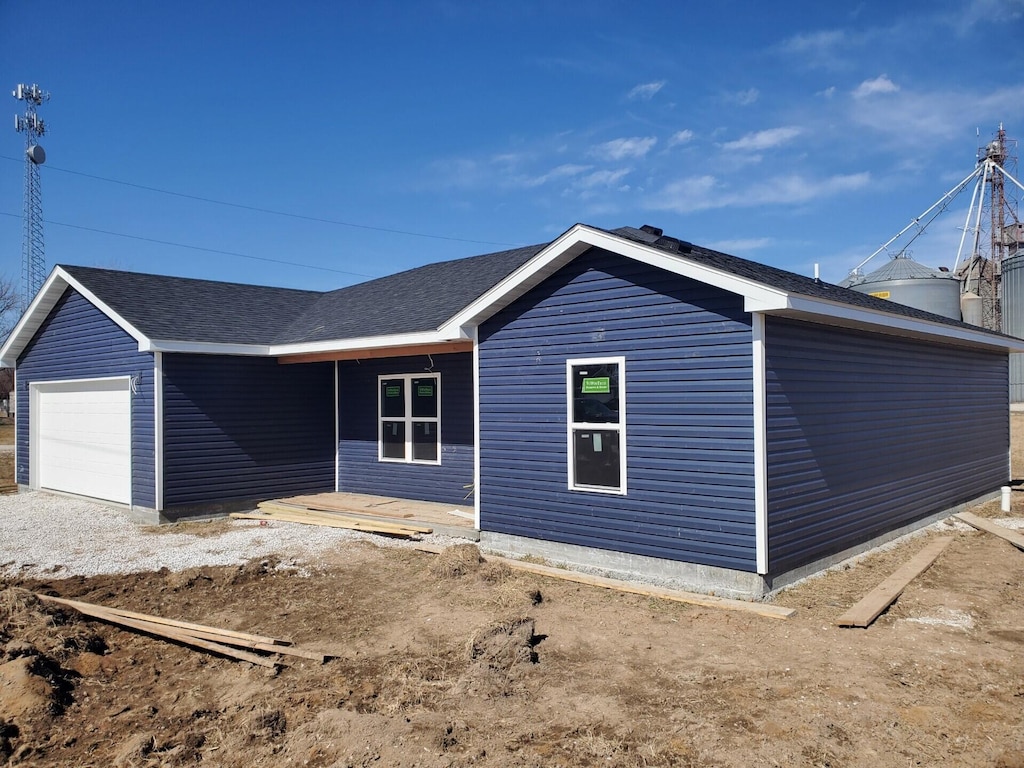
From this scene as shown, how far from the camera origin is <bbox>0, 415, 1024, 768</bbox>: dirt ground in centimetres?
397

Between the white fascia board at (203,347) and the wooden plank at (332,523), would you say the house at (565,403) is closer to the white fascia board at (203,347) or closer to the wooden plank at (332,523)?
the white fascia board at (203,347)

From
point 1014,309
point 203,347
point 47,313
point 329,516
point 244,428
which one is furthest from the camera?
point 1014,309

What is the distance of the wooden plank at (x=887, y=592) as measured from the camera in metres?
6.03

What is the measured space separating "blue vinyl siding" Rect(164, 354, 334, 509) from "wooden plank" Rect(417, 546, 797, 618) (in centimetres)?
582

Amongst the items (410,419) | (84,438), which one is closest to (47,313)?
(84,438)

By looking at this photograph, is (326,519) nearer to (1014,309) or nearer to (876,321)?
(876,321)

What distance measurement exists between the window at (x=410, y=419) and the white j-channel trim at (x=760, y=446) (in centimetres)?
601

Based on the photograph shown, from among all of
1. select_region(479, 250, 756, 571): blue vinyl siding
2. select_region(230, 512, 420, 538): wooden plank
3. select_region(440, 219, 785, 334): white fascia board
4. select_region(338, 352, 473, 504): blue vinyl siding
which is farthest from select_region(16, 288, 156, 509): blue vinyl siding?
select_region(479, 250, 756, 571): blue vinyl siding

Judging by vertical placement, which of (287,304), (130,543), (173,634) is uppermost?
(287,304)

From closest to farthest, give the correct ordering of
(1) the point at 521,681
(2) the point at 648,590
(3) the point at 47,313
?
(1) the point at 521,681 < (2) the point at 648,590 < (3) the point at 47,313

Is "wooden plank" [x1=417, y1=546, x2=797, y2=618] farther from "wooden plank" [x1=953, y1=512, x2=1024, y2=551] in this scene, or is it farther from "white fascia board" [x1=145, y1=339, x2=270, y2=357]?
"white fascia board" [x1=145, y1=339, x2=270, y2=357]

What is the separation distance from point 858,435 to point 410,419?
691 cm

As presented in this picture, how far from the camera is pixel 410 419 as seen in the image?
39.5 ft

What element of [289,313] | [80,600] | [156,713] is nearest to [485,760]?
[156,713]
